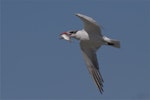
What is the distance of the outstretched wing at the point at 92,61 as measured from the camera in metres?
18.3

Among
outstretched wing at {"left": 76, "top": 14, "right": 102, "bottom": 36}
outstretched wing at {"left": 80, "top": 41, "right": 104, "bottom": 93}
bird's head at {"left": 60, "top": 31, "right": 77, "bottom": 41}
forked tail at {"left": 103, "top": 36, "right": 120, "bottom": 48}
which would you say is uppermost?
outstretched wing at {"left": 76, "top": 14, "right": 102, "bottom": 36}

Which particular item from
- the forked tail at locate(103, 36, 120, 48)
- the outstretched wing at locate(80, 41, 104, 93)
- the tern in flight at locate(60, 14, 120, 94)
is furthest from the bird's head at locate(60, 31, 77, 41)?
the forked tail at locate(103, 36, 120, 48)

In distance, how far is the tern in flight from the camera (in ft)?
58.0

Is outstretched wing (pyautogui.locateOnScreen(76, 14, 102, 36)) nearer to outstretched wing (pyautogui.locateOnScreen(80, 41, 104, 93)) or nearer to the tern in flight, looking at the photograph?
the tern in flight

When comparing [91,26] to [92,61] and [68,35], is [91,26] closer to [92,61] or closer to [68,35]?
[68,35]

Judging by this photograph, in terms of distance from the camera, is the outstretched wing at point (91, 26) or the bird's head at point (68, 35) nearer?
the outstretched wing at point (91, 26)

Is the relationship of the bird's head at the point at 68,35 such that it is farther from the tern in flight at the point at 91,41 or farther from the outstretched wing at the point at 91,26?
the outstretched wing at the point at 91,26

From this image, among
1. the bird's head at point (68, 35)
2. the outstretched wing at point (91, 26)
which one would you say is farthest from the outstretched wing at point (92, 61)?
the outstretched wing at point (91, 26)

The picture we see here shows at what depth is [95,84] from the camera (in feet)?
59.3

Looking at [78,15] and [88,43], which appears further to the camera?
[88,43]

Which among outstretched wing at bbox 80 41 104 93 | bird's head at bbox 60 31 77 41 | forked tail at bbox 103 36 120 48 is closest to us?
forked tail at bbox 103 36 120 48

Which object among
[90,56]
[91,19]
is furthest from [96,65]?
[91,19]

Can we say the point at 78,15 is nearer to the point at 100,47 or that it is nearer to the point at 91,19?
the point at 91,19

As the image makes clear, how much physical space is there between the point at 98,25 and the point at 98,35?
0.31m
